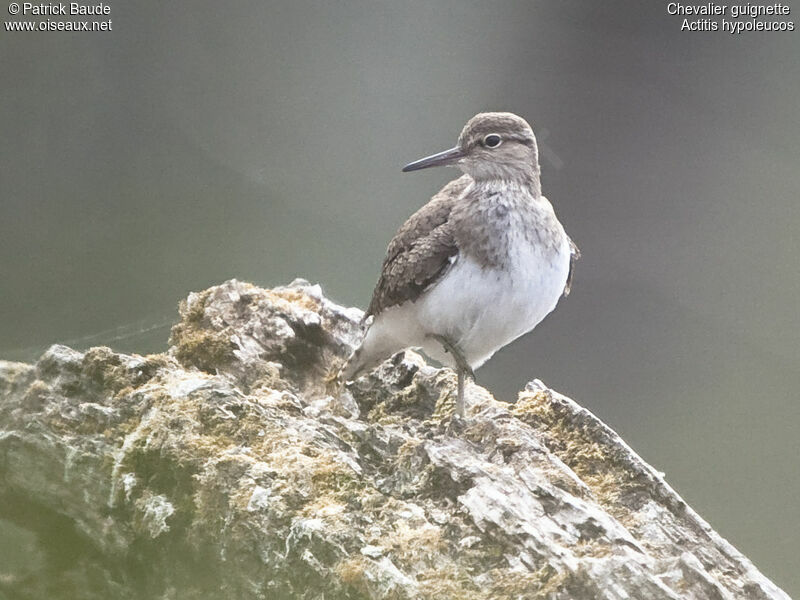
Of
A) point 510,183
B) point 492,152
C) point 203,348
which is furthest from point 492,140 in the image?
point 203,348

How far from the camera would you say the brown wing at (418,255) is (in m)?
3.51

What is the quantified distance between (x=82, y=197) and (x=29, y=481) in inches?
77.1

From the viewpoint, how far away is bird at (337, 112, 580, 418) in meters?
3.43

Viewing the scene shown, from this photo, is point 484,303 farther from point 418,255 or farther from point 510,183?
point 510,183

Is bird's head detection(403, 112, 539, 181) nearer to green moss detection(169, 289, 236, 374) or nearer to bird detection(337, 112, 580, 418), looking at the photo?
bird detection(337, 112, 580, 418)

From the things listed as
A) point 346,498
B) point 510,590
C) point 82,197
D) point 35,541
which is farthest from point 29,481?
point 82,197

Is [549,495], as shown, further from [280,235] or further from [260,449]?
[280,235]

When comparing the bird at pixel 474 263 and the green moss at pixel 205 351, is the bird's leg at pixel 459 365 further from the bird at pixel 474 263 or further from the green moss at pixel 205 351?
the green moss at pixel 205 351

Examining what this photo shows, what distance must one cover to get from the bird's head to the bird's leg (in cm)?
70

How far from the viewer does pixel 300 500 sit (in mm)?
2650

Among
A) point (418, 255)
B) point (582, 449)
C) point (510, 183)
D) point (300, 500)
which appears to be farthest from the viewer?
point (510, 183)

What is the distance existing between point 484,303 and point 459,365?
0.29m

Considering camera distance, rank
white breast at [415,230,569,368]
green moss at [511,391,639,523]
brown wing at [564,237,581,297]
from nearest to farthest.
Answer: green moss at [511,391,639,523] < white breast at [415,230,569,368] < brown wing at [564,237,581,297]

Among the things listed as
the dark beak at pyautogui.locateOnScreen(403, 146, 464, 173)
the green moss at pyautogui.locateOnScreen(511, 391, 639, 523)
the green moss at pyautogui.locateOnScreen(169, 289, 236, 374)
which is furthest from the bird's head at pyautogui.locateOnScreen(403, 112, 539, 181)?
the green moss at pyautogui.locateOnScreen(169, 289, 236, 374)
